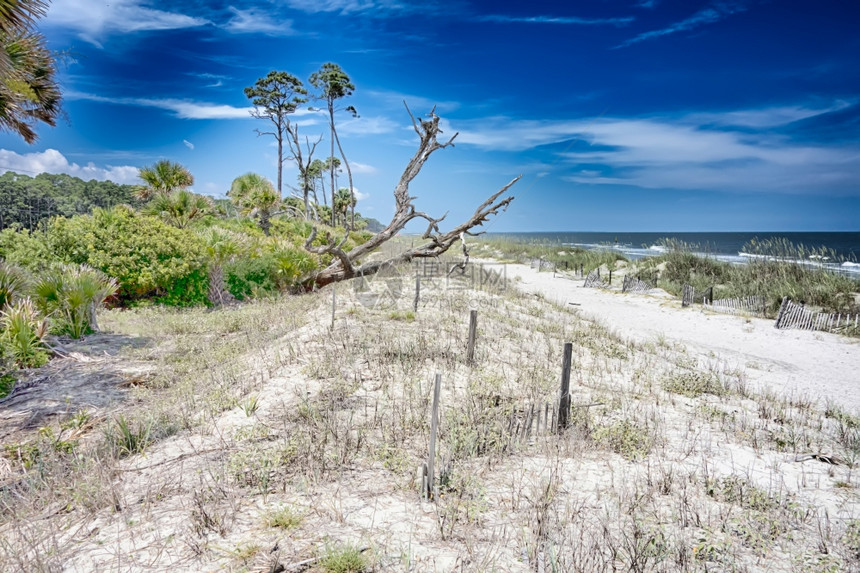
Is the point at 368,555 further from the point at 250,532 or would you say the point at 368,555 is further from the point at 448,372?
the point at 448,372

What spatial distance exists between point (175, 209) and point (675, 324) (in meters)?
19.3

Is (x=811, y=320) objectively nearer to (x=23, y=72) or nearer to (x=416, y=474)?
(x=416, y=474)

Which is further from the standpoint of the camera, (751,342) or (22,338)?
(751,342)

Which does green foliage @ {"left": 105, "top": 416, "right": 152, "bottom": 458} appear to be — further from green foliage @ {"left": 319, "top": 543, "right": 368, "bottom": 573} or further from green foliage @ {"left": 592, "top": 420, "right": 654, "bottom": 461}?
green foliage @ {"left": 592, "top": 420, "right": 654, "bottom": 461}

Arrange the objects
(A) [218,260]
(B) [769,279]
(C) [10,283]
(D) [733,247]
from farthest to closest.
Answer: (D) [733,247] < (B) [769,279] < (A) [218,260] < (C) [10,283]

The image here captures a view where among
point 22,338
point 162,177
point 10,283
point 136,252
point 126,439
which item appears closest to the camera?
point 126,439

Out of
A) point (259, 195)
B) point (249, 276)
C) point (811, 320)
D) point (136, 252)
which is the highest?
point (259, 195)

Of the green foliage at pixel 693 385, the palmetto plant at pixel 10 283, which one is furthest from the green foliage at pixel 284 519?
the palmetto plant at pixel 10 283

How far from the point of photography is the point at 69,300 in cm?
987

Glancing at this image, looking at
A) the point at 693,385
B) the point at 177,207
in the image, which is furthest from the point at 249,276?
the point at 693,385

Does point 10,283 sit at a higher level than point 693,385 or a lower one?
higher

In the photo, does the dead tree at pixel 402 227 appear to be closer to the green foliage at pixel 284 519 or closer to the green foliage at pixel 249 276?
the green foliage at pixel 249 276

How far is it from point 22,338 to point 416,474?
755cm

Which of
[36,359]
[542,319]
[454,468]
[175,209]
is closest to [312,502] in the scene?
[454,468]
